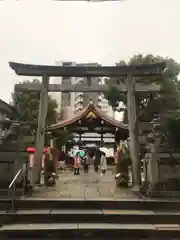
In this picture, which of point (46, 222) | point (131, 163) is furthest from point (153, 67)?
point (46, 222)

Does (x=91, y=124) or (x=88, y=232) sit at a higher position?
(x=91, y=124)

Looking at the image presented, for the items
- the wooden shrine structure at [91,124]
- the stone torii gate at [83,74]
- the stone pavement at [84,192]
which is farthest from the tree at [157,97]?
the stone pavement at [84,192]

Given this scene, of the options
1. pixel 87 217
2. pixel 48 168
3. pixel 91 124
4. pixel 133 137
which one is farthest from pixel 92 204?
pixel 91 124

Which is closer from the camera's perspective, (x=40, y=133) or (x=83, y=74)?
(x=40, y=133)

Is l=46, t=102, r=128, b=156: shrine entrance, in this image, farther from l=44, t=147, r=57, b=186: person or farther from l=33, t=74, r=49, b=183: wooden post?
l=44, t=147, r=57, b=186: person

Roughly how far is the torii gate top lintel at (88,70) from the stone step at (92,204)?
256 inches

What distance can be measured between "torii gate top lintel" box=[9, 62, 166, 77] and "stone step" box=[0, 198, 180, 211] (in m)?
6.51

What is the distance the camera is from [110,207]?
6.62 metres

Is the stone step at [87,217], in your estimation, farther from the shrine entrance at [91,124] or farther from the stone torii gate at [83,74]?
the shrine entrance at [91,124]

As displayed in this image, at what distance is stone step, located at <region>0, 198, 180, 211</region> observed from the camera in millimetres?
6559

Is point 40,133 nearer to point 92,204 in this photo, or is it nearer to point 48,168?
point 48,168

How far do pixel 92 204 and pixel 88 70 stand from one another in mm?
6795

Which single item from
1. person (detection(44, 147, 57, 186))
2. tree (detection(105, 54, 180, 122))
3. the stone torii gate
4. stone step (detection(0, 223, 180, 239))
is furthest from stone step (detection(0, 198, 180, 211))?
tree (detection(105, 54, 180, 122))

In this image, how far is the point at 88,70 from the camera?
11.7 m
